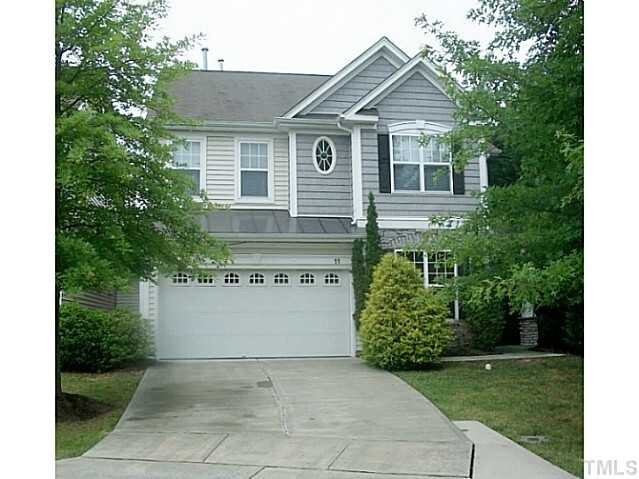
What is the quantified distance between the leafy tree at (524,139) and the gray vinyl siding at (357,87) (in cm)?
697

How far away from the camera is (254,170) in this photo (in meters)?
16.1

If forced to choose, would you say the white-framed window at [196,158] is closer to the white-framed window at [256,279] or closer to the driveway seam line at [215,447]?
the white-framed window at [256,279]

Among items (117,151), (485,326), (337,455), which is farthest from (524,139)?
(485,326)

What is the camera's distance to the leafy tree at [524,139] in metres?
7.06

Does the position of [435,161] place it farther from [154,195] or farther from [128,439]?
[128,439]

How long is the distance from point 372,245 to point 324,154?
258cm

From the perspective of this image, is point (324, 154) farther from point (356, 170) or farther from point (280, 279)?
point (280, 279)

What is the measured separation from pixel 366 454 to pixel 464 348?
841 cm

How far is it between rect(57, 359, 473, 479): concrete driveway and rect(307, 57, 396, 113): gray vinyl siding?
247 inches

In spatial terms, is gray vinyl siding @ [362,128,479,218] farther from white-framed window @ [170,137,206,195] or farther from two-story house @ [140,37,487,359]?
white-framed window @ [170,137,206,195]

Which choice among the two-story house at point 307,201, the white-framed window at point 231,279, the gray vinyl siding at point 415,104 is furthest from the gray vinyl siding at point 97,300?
the gray vinyl siding at point 415,104

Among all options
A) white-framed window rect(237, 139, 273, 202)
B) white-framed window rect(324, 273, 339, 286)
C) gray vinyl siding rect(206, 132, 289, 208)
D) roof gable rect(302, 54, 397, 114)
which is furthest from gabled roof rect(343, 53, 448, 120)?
white-framed window rect(324, 273, 339, 286)

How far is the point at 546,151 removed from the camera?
791cm
